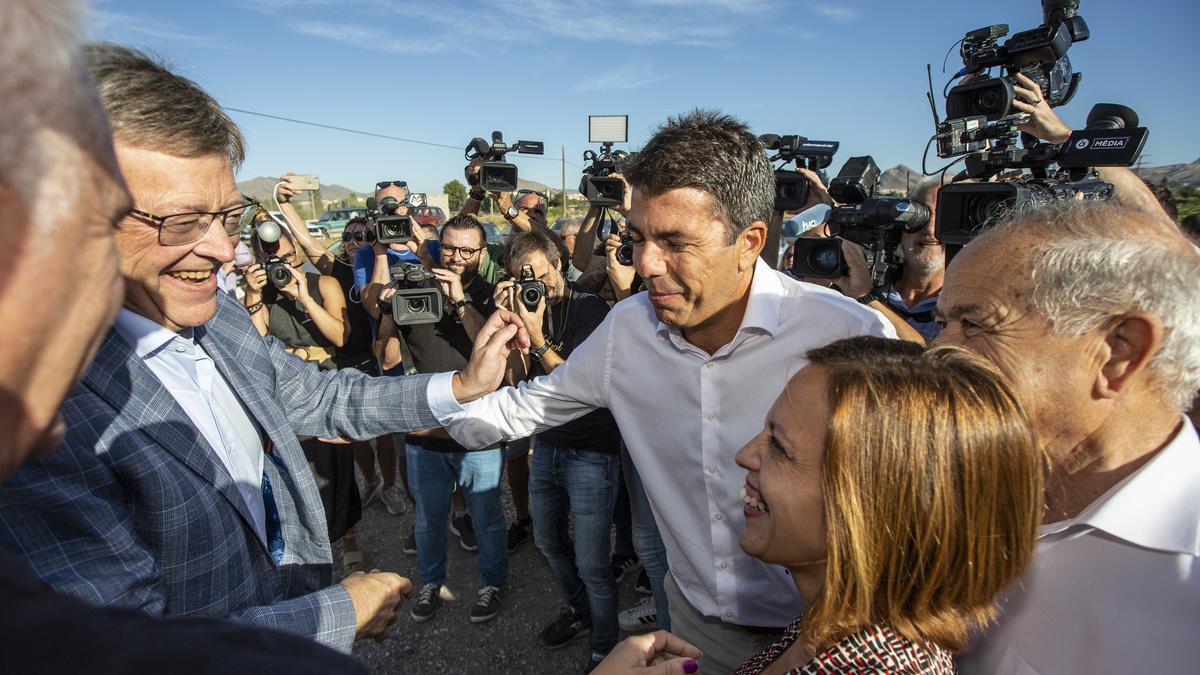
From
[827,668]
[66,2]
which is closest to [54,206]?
[66,2]

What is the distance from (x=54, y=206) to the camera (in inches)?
21.9

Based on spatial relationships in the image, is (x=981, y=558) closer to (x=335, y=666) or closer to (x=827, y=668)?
(x=827, y=668)

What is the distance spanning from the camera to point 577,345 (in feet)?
11.8

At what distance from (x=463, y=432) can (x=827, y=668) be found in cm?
158

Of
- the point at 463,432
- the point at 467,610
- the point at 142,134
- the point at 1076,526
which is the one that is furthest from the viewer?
the point at 467,610

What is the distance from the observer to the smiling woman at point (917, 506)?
116 centimetres

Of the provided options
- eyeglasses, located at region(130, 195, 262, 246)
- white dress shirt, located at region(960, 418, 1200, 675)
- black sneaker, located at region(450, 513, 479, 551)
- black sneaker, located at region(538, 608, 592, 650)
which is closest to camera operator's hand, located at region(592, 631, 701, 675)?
white dress shirt, located at region(960, 418, 1200, 675)

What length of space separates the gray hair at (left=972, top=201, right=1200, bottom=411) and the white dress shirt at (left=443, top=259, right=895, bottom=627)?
64 centimetres

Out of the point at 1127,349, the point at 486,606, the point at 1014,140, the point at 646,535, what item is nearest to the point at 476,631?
the point at 486,606

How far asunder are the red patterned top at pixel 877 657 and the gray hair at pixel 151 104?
6.13ft

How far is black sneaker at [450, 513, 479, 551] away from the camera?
484 centimetres

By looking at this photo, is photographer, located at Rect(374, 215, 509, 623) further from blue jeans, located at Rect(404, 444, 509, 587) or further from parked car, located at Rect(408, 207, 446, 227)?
parked car, located at Rect(408, 207, 446, 227)

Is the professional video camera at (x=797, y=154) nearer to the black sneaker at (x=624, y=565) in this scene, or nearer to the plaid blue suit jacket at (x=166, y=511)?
the black sneaker at (x=624, y=565)

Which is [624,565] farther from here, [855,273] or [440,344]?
[855,273]
